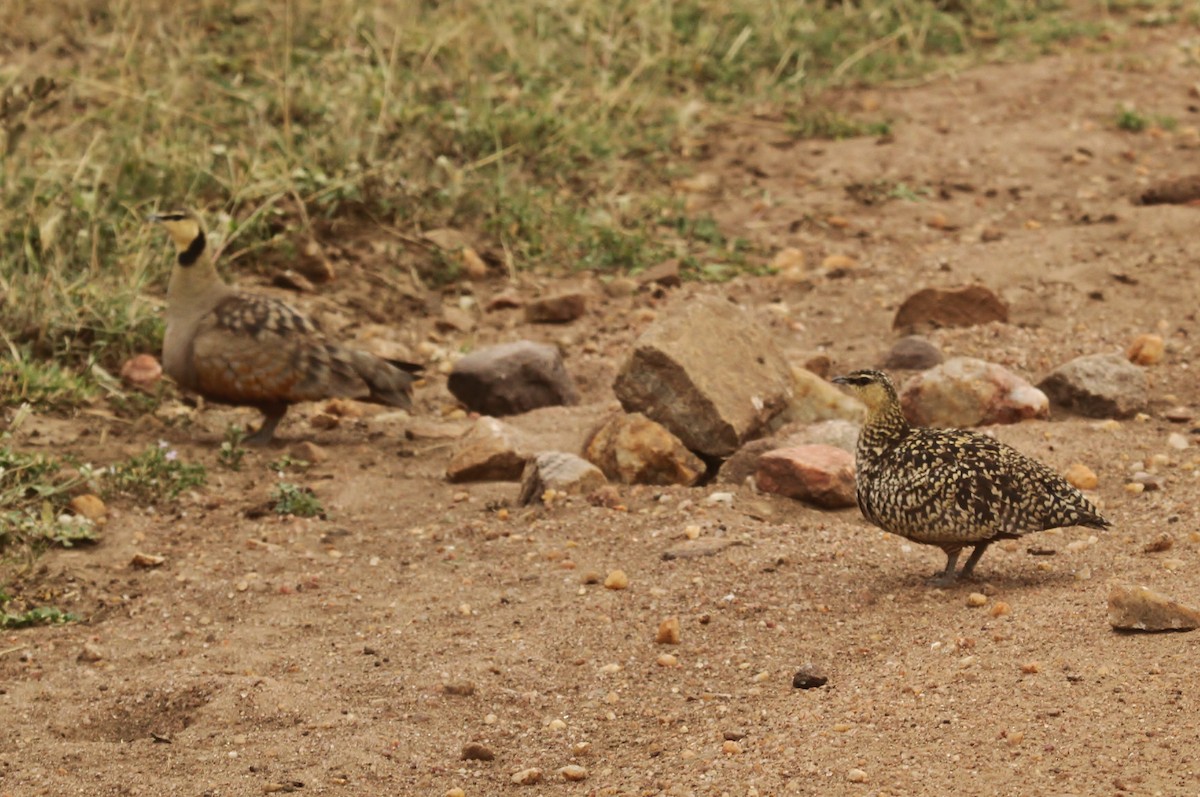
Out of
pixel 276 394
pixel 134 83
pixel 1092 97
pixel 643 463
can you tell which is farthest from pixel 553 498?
pixel 1092 97

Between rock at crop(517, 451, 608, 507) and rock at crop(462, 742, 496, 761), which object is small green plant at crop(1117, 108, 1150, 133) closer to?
rock at crop(517, 451, 608, 507)

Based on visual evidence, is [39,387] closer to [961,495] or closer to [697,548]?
[697,548]

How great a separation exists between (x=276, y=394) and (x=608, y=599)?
241 centimetres

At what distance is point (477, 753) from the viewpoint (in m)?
4.73

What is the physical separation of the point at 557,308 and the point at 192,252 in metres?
2.01

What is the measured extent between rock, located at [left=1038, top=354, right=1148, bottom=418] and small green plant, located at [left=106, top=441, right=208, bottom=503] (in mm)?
3821

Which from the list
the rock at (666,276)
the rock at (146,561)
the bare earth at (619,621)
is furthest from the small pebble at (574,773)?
the rock at (666,276)

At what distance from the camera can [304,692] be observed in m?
5.18

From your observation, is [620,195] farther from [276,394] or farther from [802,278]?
[276,394]

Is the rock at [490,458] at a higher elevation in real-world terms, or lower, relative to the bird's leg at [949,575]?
lower

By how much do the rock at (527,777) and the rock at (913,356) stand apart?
3744mm

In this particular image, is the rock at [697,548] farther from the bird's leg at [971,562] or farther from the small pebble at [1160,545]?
the small pebble at [1160,545]

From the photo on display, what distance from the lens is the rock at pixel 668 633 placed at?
5.40 m

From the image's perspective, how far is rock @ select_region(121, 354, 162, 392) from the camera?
7.95 meters
